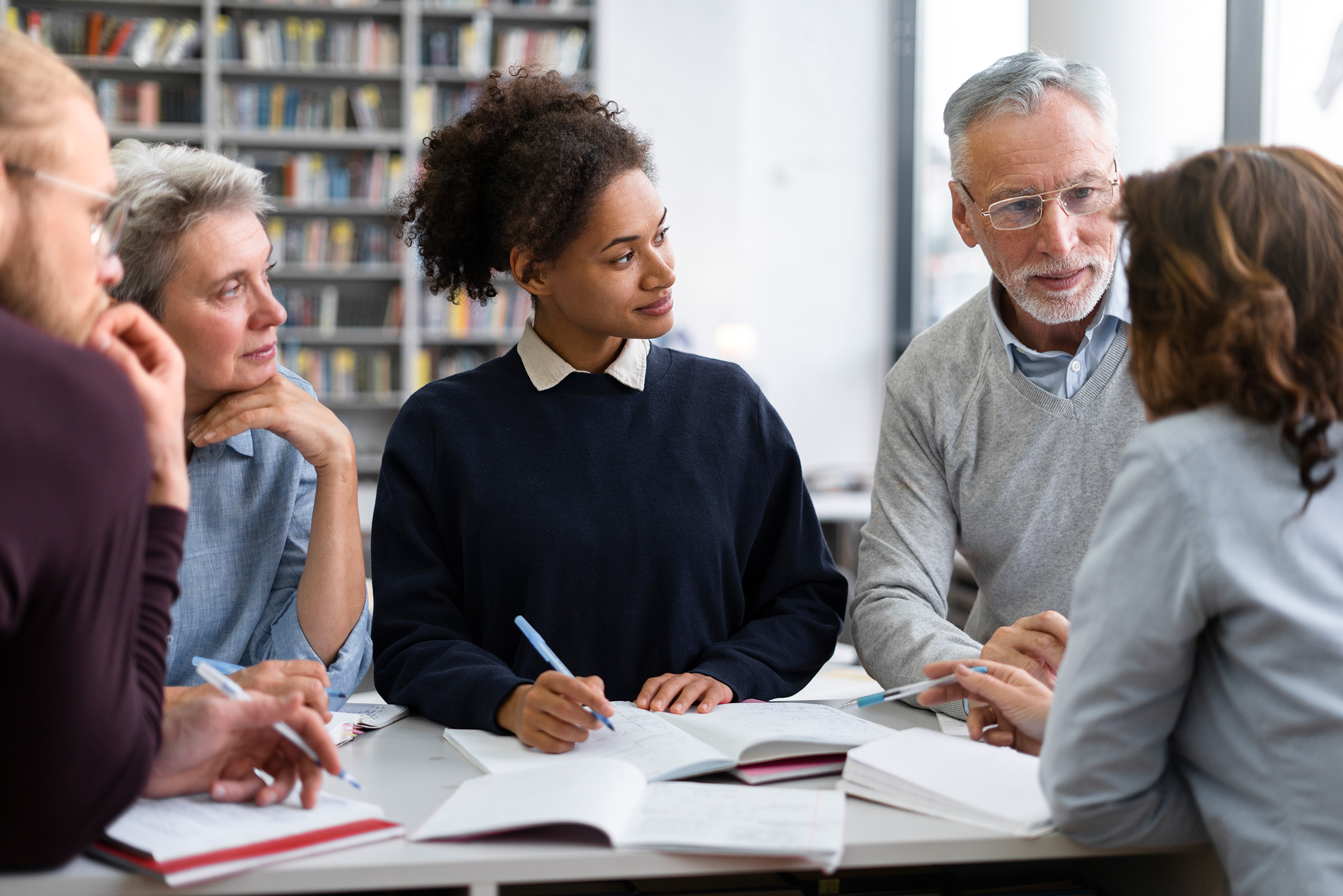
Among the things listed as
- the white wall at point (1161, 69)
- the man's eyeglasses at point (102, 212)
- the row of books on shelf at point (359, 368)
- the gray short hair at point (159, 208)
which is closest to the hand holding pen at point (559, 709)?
the man's eyeglasses at point (102, 212)

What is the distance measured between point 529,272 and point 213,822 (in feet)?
3.00

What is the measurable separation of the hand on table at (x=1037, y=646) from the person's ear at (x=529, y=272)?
823mm

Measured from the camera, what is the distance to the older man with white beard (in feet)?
5.34

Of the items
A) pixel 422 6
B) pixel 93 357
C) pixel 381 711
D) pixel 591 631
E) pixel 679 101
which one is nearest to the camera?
pixel 93 357

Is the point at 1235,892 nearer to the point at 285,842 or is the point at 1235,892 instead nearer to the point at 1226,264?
the point at 1226,264

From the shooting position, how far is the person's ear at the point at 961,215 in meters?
1.78

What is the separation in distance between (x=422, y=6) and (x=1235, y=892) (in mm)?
5732

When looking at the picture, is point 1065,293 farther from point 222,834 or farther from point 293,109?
point 293,109

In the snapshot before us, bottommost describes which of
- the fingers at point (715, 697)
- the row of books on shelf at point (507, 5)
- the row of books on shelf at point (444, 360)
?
the fingers at point (715, 697)

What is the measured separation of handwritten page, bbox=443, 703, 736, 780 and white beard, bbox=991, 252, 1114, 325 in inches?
33.2

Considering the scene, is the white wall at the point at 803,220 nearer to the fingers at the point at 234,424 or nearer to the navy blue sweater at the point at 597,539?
the navy blue sweater at the point at 597,539

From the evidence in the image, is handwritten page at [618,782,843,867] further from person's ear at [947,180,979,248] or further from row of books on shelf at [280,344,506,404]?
row of books on shelf at [280,344,506,404]

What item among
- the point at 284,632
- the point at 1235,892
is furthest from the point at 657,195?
the point at 1235,892

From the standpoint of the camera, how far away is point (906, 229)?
6387 millimetres
